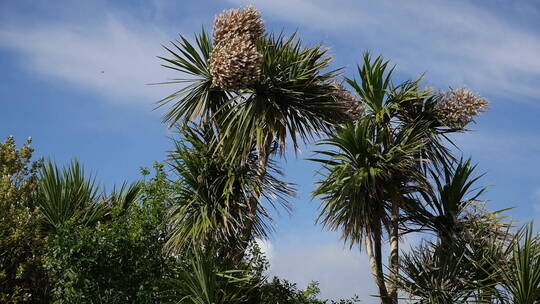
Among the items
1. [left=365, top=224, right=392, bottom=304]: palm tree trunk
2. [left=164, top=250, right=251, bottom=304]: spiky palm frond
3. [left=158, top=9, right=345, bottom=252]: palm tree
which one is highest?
[left=158, top=9, right=345, bottom=252]: palm tree

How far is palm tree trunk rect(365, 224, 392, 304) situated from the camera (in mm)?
10750

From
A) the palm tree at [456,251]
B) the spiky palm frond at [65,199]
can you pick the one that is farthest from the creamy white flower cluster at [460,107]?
the spiky palm frond at [65,199]

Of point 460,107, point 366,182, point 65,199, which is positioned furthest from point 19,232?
point 460,107

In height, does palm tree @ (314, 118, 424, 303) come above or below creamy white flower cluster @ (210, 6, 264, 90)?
below

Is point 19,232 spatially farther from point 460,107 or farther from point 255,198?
point 460,107

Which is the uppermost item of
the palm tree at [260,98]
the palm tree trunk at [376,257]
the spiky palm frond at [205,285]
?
the palm tree at [260,98]

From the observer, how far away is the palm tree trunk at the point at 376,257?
35.3ft

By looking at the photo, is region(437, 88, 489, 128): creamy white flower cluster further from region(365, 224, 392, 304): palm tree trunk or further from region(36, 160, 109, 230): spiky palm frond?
region(36, 160, 109, 230): spiky palm frond

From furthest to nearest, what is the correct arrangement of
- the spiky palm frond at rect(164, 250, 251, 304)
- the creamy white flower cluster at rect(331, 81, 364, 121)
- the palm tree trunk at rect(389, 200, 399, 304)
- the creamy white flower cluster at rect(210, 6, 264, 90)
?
the creamy white flower cluster at rect(331, 81, 364, 121), the palm tree trunk at rect(389, 200, 399, 304), the creamy white flower cluster at rect(210, 6, 264, 90), the spiky palm frond at rect(164, 250, 251, 304)

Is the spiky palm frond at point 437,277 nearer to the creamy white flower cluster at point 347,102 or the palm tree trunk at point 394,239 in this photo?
the palm tree trunk at point 394,239

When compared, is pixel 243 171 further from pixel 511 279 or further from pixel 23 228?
pixel 511 279

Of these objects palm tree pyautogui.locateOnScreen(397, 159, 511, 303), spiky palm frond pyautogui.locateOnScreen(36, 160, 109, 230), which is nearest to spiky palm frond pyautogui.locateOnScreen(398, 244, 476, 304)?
palm tree pyautogui.locateOnScreen(397, 159, 511, 303)

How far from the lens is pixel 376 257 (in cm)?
1091

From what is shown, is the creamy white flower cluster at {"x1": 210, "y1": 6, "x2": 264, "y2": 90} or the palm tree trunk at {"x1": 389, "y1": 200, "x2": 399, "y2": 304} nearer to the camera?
the creamy white flower cluster at {"x1": 210, "y1": 6, "x2": 264, "y2": 90}
